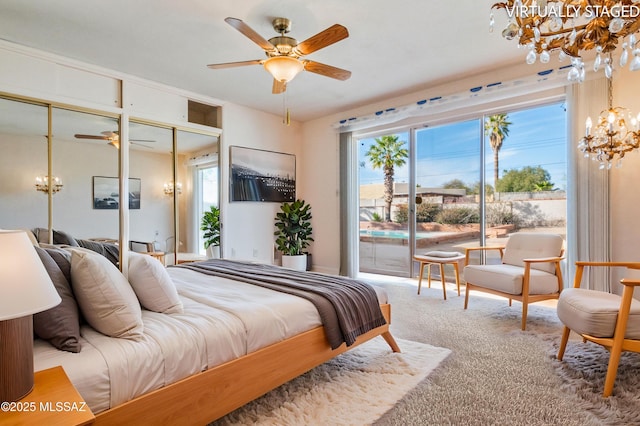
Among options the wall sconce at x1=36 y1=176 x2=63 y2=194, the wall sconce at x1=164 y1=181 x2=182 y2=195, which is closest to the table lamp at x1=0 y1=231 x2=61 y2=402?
the wall sconce at x1=36 y1=176 x2=63 y2=194

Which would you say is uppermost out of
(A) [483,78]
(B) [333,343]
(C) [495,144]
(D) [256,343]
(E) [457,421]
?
(A) [483,78]

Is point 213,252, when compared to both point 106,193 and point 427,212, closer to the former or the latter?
point 106,193

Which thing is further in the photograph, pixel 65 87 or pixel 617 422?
pixel 65 87

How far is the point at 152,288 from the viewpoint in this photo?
67.1 inches

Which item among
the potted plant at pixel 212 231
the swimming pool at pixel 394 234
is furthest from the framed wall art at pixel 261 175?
the swimming pool at pixel 394 234

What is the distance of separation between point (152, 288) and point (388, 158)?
4194mm

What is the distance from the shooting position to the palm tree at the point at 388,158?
5070 mm

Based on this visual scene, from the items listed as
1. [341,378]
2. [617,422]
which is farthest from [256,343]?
[617,422]

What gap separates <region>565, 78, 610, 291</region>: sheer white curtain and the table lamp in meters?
4.11

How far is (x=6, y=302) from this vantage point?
836 mm

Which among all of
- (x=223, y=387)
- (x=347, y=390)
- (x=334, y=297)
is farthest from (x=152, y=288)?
(x=347, y=390)

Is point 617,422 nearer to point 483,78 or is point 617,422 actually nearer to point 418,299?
point 418,299

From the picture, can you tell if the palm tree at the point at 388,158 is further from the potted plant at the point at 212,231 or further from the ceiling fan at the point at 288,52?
the potted plant at the point at 212,231

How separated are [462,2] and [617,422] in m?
2.85
